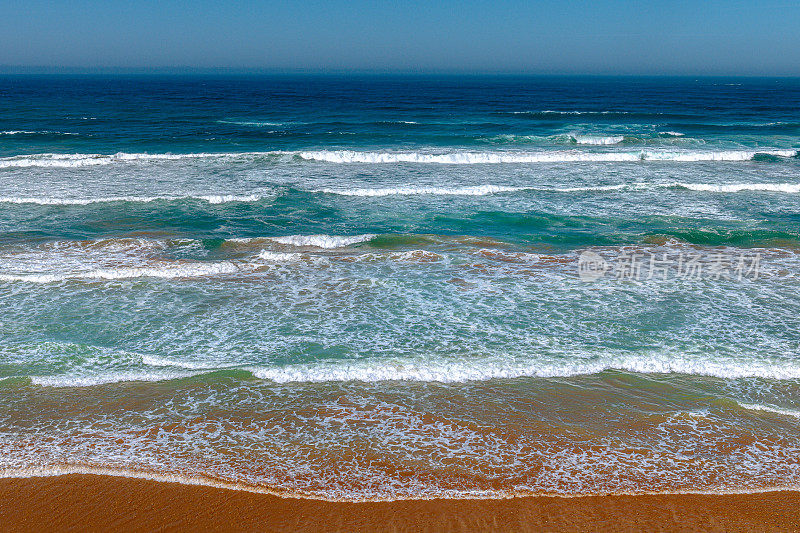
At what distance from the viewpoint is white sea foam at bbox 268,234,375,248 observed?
12.8 metres

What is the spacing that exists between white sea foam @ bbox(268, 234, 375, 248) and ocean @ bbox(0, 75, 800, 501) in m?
0.07

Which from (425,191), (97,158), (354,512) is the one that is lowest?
(354,512)

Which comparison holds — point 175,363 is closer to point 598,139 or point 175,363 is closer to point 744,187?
point 744,187

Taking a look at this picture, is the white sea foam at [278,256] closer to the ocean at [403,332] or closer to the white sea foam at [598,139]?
the ocean at [403,332]

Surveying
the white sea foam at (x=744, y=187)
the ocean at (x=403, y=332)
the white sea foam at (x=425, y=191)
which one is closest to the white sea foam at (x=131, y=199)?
the ocean at (x=403, y=332)

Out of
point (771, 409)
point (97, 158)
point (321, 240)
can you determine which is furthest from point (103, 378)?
point (97, 158)

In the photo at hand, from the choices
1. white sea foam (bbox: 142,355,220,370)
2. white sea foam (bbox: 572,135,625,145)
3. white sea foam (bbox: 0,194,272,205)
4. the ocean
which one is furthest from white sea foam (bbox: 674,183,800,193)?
white sea foam (bbox: 142,355,220,370)

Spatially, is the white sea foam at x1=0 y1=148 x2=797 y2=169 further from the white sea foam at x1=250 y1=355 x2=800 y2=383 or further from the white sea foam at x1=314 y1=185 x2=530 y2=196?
the white sea foam at x1=250 y1=355 x2=800 y2=383

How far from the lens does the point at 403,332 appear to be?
27.5ft

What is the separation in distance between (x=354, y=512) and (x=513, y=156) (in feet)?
70.7

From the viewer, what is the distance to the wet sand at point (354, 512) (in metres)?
4.79

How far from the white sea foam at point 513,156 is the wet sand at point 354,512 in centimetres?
1959

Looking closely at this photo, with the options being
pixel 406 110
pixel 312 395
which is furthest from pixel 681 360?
pixel 406 110

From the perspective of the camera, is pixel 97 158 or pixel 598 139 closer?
pixel 97 158
